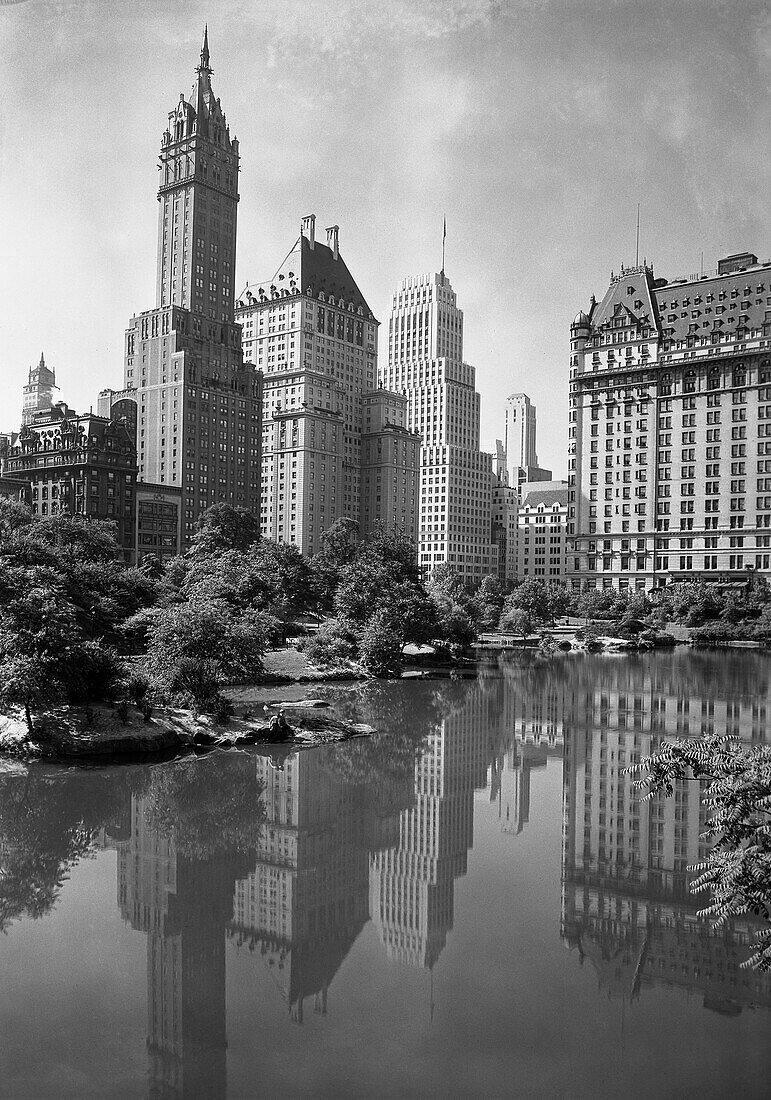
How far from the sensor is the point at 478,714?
34750 millimetres

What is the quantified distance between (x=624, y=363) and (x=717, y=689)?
5754 cm

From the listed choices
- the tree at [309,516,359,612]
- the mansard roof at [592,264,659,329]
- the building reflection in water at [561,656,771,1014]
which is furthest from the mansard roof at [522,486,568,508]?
the building reflection in water at [561,656,771,1014]

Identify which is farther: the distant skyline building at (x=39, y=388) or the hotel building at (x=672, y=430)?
the distant skyline building at (x=39, y=388)

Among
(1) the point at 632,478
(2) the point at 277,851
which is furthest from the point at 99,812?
(1) the point at 632,478

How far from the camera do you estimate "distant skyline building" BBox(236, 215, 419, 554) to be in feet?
403

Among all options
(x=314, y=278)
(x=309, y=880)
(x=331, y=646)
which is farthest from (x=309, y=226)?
(x=309, y=880)

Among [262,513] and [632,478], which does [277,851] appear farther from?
[262,513]

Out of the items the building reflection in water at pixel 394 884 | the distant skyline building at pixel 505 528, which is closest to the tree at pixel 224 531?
the building reflection in water at pixel 394 884

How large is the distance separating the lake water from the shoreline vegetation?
2657 mm

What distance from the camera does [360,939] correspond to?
44.4ft

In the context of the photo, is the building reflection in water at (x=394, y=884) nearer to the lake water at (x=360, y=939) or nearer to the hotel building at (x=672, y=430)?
the lake water at (x=360, y=939)

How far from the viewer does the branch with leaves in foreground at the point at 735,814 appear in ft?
30.3

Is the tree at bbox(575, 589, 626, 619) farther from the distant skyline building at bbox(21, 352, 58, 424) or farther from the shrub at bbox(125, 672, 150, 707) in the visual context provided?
the distant skyline building at bbox(21, 352, 58, 424)

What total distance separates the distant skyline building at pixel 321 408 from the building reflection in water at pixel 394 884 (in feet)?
315
